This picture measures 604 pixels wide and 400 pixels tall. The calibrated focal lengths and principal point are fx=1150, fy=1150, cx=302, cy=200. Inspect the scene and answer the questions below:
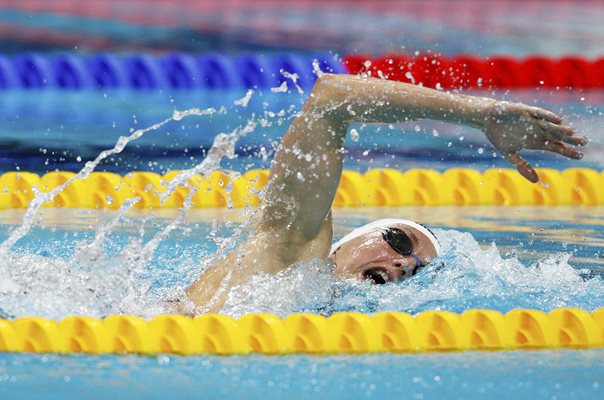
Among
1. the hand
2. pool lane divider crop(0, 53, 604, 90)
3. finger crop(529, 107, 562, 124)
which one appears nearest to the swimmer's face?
the hand

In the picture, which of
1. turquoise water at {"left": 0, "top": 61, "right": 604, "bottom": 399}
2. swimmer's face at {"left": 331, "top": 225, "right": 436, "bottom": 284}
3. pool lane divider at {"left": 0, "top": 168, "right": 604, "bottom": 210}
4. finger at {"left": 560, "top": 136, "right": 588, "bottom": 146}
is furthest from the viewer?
pool lane divider at {"left": 0, "top": 168, "right": 604, "bottom": 210}

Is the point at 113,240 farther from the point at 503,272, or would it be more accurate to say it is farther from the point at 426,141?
the point at 426,141

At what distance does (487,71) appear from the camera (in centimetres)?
743

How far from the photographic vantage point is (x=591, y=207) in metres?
4.92

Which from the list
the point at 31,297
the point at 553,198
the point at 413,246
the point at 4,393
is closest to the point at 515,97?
the point at 553,198

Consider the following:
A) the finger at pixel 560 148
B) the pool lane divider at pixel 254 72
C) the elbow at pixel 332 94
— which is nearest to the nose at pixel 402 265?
the elbow at pixel 332 94

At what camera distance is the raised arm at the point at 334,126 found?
2600 millimetres

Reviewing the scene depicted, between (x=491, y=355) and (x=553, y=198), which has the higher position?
(x=491, y=355)

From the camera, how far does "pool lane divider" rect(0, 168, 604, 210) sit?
4746 millimetres

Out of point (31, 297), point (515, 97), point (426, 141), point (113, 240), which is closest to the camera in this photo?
point (31, 297)

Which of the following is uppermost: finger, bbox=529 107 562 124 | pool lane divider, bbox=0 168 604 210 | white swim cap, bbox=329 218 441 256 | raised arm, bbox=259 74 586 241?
finger, bbox=529 107 562 124

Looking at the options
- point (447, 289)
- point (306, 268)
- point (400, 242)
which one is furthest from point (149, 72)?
point (306, 268)

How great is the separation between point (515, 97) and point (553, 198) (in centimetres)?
219

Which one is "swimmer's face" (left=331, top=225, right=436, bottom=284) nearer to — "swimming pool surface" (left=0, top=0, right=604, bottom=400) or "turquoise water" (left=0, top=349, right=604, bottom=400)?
"swimming pool surface" (left=0, top=0, right=604, bottom=400)
